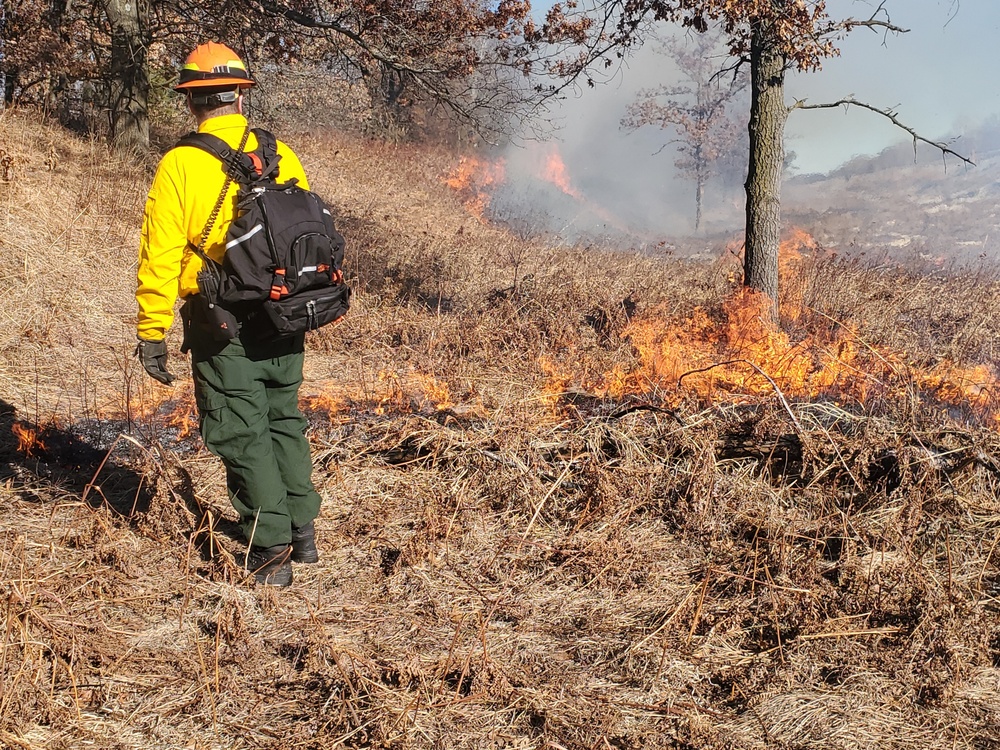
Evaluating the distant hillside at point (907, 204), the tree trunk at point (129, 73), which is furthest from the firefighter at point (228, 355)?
the distant hillside at point (907, 204)

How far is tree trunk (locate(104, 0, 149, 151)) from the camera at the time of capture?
35.6ft

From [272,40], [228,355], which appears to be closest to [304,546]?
[228,355]

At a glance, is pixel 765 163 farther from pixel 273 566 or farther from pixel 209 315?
pixel 273 566

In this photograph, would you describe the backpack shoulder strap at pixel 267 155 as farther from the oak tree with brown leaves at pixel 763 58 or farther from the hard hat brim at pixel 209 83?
the oak tree with brown leaves at pixel 763 58

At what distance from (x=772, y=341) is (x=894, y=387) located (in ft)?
5.28

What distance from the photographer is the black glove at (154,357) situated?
3236mm

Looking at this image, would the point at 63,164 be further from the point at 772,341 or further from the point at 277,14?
the point at 772,341

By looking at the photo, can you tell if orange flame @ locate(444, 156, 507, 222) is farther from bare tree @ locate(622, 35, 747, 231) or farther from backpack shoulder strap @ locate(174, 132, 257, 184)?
backpack shoulder strap @ locate(174, 132, 257, 184)

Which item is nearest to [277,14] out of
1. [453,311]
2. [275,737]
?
[453,311]

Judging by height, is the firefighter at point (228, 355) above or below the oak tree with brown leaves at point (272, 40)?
below

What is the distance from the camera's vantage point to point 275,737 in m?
2.54

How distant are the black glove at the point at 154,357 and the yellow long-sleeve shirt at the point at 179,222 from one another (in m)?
0.03

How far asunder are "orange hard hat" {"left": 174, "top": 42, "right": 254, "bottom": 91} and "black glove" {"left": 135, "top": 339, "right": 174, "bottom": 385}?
3.43 ft

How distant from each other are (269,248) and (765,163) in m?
5.95
